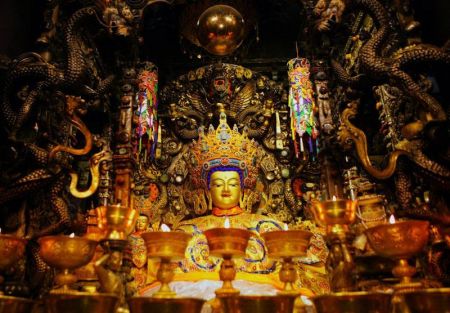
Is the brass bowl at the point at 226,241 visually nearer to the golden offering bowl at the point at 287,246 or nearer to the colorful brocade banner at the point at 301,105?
the golden offering bowl at the point at 287,246

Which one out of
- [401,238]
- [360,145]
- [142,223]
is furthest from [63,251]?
[360,145]

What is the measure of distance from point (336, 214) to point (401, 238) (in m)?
0.37

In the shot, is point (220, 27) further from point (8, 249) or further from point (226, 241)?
point (8, 249)

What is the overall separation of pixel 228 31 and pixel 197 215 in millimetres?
2155

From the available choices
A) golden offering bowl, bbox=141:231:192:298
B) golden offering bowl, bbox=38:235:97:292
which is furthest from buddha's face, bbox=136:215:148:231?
golden offering bowl, bbox=141:231:192:298

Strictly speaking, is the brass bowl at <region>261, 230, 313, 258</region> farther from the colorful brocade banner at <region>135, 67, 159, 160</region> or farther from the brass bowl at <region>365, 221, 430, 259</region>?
the colorful brocade banner at <region>135, 67, 159, 160</region>

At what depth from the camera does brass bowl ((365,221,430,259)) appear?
1984 mm

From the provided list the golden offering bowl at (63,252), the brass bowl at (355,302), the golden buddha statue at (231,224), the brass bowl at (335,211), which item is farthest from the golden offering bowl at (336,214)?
the golden offering bowl at (63,252)

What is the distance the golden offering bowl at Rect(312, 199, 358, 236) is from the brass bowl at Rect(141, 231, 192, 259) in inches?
32.9

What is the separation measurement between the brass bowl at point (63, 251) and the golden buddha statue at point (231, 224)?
54.1 inches

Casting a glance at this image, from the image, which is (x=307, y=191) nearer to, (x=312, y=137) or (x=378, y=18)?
(x=312, y=137)

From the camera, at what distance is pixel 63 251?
197 cm

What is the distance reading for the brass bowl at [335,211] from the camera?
7.36 ft

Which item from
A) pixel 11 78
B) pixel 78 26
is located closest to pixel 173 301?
pixel 11 78
